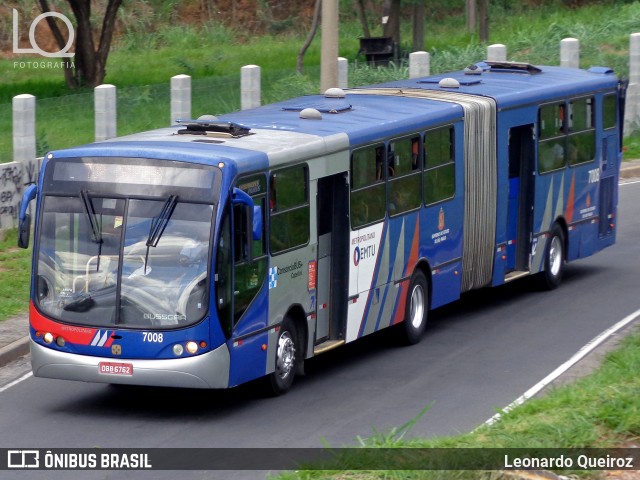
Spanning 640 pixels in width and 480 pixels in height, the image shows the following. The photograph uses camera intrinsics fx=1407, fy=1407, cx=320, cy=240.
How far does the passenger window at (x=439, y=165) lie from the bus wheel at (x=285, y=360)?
3.33 m

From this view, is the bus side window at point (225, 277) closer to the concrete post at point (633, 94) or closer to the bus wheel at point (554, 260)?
the bus wheel at point (554, 260)

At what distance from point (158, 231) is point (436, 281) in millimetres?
5206

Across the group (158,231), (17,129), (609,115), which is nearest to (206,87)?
(17,129)

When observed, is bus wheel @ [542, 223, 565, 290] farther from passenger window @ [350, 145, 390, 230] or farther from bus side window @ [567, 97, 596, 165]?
passenger window @ [350, 145, 390, 230]

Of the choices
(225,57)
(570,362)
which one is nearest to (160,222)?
(570,362)

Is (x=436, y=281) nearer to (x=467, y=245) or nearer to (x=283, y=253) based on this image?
(x=467, y=245)

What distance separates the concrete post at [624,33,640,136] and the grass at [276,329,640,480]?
2077cm

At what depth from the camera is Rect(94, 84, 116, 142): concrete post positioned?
22.0 metres

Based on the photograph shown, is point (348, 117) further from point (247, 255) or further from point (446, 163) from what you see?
point (247, 255)

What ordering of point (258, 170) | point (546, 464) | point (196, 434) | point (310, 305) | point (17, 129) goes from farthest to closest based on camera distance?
1. point (17, 129)
2. point (310, 305)
3. point (258, 170)
4. point (196, 434)
5. point (546, 464)

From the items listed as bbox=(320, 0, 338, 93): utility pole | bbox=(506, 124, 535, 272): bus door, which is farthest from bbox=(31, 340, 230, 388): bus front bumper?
bbox=(320, 0, 338, 93): utility pole

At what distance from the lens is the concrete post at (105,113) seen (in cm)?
2198

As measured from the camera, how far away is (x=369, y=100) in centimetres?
1711

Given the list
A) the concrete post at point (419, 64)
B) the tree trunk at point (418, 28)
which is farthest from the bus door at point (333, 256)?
the tree trunk at point (418, 28)
